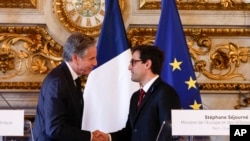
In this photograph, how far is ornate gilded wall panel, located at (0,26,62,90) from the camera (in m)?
3.96

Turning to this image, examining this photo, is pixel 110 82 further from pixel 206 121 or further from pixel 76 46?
pixel 206 121

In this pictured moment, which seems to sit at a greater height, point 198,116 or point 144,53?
point 144,53

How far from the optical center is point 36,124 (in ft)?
8.68

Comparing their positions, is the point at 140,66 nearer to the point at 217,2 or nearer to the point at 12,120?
the point at 12,120

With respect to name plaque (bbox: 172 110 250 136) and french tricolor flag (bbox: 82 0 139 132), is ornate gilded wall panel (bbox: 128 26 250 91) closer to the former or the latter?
french tricolor flag (bbox: 82 0 139 132)

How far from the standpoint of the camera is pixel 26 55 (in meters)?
3.99

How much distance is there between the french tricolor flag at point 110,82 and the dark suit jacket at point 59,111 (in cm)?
84

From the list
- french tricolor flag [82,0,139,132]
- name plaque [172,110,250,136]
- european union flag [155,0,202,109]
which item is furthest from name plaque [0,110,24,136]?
european union flag [155,0,202,109]

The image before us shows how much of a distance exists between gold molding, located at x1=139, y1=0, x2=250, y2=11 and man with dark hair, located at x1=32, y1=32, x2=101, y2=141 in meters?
1.40

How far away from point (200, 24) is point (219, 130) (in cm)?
193

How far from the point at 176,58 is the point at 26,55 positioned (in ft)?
3.60

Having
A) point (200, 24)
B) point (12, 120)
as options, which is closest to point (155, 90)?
point (12, 120)

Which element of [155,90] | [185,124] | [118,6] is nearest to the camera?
[185,124]

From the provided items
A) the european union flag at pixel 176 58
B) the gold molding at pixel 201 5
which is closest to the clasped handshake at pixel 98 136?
the european union flag at pixel 176 58
